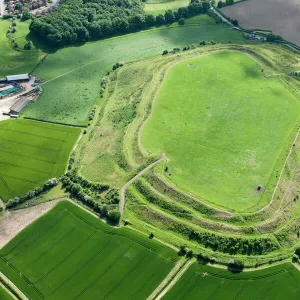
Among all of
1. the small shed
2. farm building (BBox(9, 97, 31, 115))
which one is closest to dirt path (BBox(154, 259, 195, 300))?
farm building (BBox(9, 97, 31, 115))

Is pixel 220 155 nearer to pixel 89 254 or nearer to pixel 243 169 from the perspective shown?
pixel 243 169

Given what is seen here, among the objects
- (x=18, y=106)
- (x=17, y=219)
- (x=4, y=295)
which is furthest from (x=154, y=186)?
(x=18, y=106)

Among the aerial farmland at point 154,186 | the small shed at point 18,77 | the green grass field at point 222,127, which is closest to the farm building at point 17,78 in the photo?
the small shed at point 18,77

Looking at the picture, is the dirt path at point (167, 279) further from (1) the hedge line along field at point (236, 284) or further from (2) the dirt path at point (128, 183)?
(2) the dirt path at point (128, 183)

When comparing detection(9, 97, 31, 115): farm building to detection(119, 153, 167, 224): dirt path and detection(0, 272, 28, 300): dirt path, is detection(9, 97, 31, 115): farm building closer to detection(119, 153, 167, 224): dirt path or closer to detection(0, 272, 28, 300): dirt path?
detection(119, 153, 167, 224): dirt path

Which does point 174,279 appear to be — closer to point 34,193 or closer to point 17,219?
point 17,219

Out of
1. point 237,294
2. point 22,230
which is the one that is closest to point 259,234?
point 237,294
